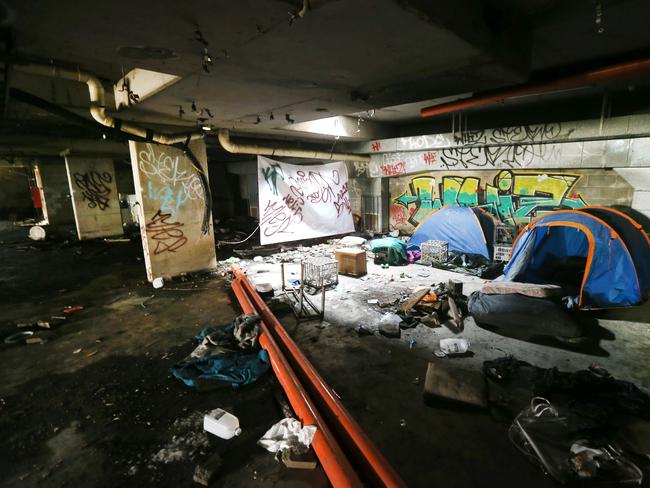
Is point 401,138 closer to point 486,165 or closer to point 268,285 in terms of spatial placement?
point 486,165

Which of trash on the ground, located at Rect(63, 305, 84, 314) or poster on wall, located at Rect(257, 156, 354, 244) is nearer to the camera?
trash on the ground, located at Rect(63, 305, 84, 314)

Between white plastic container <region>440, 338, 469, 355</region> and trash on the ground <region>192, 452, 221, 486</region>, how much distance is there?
3.05 metres

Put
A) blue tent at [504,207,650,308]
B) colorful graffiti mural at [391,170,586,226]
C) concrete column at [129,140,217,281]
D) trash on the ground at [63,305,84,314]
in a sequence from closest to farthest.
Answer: blue tent at [504,207,650,308] → trash on the ground at [63,305,84,314] → concrete column at [129,140,217,281] → colorful graffiti mural at [391,170,586,226]

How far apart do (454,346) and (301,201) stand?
636 centimetres

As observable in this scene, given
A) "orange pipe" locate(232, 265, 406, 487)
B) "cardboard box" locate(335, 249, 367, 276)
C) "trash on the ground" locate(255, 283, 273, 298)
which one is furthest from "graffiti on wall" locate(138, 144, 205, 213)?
"orange pipe" locate(232, 265, 406, 487)

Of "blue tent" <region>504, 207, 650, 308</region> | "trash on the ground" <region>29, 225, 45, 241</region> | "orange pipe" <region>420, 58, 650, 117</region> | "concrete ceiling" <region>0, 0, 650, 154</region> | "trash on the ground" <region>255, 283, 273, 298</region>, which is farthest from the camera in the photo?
"trash on the ground" <region>29, 225, 45, 241</region>

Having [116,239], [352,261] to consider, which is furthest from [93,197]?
[352,261]

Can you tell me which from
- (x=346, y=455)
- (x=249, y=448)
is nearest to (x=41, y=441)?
(x=249, y=448)

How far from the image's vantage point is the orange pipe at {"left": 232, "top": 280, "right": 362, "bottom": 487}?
2.22 metres

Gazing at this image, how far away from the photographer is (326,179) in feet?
33.4

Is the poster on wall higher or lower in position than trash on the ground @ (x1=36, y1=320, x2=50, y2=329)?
higher

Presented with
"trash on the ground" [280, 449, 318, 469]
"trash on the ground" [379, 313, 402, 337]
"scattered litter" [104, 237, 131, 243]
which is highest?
"scattered litter" [104, 237, 131, 243]

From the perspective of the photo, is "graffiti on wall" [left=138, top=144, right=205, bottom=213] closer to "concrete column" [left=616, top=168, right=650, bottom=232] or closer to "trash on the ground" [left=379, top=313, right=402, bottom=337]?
"trash on the ground" [left=379, top=313, right=402, bottom=337]

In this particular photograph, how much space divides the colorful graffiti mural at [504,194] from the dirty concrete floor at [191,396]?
154 inches
